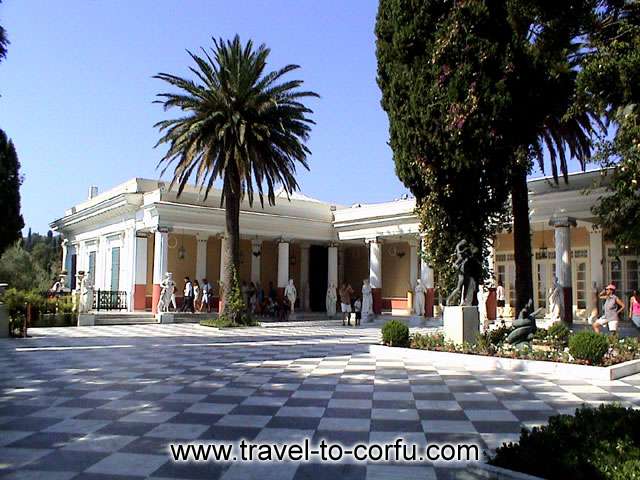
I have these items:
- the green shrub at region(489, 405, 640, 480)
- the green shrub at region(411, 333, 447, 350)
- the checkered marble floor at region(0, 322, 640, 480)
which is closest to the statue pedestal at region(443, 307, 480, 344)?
the green shrub at region(411, 333, 447, 350)

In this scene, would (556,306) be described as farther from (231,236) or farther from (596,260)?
(231,236)

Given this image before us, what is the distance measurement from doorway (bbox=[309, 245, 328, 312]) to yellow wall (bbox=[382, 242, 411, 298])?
11.4 ft

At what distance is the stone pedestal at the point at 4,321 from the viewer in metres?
16.2

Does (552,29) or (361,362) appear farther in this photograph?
(361,362)

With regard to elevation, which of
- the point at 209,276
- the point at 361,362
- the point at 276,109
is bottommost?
the point at 361,362

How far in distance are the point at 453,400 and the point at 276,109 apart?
15.0 m

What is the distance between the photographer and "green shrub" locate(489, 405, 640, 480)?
350cm

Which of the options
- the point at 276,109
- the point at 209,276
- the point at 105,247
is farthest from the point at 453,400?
the point at 105,247

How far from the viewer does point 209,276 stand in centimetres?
2908

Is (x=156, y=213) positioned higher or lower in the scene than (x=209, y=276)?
higher

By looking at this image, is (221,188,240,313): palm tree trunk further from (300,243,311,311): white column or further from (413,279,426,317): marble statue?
(300,243,311,311): white column

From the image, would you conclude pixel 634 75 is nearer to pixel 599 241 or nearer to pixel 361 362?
pixel 361 362

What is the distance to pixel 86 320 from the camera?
21922 millimetres

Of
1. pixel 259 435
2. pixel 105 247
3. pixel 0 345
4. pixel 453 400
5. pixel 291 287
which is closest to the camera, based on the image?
pixel 259 435
